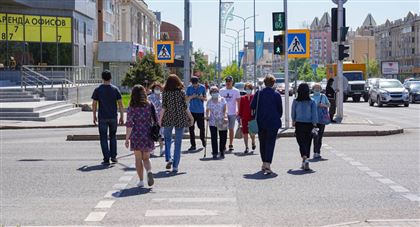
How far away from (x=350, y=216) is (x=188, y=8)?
14888 millimetres

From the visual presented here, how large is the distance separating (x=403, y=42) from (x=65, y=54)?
10613 centimetres

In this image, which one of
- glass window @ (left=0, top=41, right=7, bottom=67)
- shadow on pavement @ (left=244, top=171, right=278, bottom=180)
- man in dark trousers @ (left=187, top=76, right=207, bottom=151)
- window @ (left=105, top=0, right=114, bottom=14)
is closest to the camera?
shadow on pavement @ (left=244, top=171, right=278, bottom=180)

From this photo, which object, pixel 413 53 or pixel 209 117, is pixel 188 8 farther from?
pixel 413 53

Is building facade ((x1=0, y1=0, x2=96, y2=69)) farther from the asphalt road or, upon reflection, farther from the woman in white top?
the woman in white top

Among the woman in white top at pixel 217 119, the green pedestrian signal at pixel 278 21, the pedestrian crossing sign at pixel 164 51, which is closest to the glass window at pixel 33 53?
the pedestrian crossing sign at pixel 164 51

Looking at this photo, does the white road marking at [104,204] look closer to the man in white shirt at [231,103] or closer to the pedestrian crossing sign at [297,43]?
the man in white shirt at [231,103]

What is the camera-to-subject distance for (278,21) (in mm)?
23109

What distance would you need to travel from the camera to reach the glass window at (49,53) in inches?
1962

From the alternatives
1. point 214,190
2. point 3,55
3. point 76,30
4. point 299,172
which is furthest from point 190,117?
point 76,30

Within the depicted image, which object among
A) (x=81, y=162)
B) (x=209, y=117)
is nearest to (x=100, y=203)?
(x=81, y=162)

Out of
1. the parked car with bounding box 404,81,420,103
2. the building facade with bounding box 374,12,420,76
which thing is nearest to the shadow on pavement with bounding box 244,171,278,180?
the parked car with bounding box 404,81,420,103

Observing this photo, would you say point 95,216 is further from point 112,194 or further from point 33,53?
point 33,53

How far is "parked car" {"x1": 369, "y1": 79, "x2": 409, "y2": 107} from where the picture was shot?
44.8 m

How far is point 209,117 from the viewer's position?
15.9 metres
